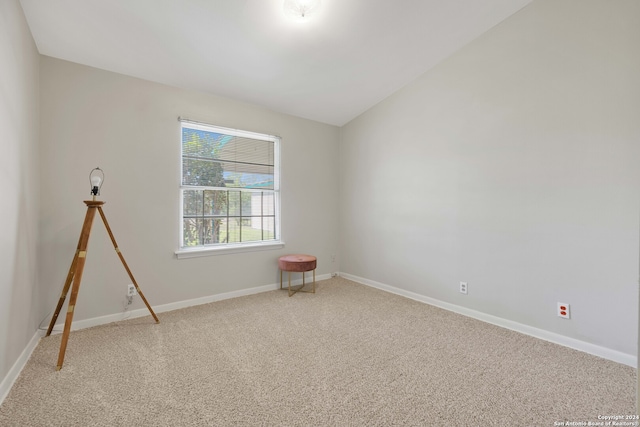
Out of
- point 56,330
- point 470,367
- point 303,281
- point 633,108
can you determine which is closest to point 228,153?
point 303,281

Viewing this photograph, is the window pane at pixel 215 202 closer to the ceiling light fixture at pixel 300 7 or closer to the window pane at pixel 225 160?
the window pane at pixel 225 160

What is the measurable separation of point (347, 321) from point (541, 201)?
206 cm

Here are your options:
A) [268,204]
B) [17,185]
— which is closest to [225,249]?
[268,204]

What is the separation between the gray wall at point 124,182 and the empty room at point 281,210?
19 mm

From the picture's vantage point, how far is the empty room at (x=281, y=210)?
1736 mm

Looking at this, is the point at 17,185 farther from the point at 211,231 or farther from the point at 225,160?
the point at 225,160

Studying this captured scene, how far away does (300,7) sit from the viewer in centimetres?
223

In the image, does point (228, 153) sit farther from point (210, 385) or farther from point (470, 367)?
point (470, 367)

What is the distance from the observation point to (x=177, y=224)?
3102 mm

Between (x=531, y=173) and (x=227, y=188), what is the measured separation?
3168 mm

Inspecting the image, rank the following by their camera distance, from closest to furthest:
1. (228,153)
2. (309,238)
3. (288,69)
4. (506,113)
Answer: (506,113), (288,69), (228,153), (309,238)

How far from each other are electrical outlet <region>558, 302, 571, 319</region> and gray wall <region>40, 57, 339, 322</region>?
306 centimetres

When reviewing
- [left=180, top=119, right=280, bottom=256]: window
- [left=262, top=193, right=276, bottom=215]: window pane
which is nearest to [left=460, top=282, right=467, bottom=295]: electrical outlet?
[left=180, top=119, right=280, bottom=256]: window

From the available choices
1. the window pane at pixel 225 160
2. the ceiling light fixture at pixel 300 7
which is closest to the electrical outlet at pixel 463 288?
the window pane at pixel 225 160
